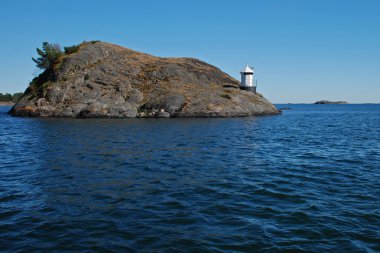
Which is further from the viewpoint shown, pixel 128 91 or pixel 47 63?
pixel 47 63

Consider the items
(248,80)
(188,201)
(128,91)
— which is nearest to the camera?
(188,201)

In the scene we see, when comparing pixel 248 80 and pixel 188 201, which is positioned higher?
pixel 248 80

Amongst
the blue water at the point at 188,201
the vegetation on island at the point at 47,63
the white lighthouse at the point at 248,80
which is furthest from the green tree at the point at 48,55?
the blue water at the point at 188,201

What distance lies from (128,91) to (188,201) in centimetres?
7111

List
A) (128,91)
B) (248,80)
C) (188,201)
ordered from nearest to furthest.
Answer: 1. (188,201)
2. (128,91)
3. (248,80)

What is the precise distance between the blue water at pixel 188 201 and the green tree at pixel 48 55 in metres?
79.3

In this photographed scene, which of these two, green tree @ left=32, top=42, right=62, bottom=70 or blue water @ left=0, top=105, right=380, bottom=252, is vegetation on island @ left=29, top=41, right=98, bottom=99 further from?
blue water @ left=0, top=105, right=380, bottom=252

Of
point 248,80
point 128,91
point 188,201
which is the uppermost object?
point 248,80

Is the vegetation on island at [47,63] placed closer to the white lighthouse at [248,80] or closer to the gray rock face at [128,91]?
the gray rock face at [128,91]

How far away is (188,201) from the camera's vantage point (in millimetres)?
13953

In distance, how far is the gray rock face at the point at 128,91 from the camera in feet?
242

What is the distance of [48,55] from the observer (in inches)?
3831

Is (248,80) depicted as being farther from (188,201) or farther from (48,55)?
(188,201)

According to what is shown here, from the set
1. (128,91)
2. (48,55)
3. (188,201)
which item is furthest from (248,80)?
(188,201)
